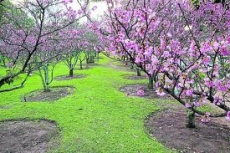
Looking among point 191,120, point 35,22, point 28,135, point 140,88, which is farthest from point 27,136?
point 140,88

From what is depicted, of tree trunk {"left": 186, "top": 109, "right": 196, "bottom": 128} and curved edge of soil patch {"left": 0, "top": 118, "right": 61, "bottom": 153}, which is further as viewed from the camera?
tree trunk {"left": 186, "top": 109, "right": 196, "bottom": 128}

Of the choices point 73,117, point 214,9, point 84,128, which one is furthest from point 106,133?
point 214,9

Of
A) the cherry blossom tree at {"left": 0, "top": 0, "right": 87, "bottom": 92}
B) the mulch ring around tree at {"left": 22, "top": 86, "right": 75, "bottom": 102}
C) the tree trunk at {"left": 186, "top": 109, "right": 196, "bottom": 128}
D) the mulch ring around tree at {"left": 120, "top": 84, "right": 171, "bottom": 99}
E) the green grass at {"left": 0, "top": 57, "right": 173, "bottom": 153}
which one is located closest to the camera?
the cherry blossom tree at {"left": 0, "top": 0, "right": 87, "bottom": 92}

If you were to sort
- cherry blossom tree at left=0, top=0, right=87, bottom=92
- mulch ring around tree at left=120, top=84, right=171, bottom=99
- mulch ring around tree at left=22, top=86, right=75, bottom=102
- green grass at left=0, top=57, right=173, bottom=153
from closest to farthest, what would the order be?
cherry blossom tree at left=0, top=0, right=87, bottom=92
green grass at left=0, top=57, right=173, bottom=153
mulch ring around tree at left=22, top=86, right=75, bottom=102
mulch ring around tree at left=120, top=84, right=171, bottom=99

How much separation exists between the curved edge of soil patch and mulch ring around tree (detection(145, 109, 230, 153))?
2761 mm

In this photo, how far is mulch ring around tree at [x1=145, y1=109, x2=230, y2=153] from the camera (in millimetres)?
6047

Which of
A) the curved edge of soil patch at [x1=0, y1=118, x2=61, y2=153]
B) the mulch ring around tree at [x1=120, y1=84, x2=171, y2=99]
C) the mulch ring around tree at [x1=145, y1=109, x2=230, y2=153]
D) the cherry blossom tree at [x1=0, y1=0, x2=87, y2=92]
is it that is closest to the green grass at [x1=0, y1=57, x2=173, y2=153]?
the curved edge of soil patch at [x1=0, y1=118, x2=61, y2=153]

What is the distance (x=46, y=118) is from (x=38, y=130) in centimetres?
102

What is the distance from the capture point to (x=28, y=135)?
6.86 meters

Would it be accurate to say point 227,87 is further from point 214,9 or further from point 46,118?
point 46,118

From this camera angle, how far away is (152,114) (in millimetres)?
8742

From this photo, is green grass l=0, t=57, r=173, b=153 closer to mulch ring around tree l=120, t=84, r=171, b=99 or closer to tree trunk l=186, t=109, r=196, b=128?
mulch ring around tree l=120, t=84, r=171, b=99

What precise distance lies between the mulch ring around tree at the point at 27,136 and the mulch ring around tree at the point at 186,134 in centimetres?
282

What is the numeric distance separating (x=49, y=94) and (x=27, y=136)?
5206 mm
